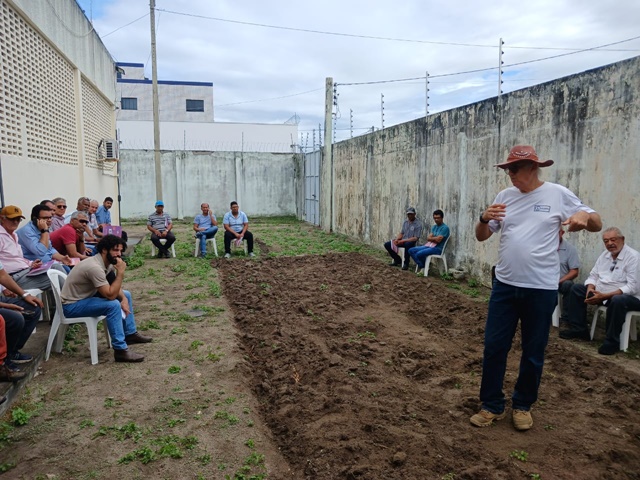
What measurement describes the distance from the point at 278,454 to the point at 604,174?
4.77 metres

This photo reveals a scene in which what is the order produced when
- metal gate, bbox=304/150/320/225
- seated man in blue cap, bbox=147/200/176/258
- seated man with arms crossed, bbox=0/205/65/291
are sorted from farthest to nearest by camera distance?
metal gate, bbox=304/150/320/225 < seated man in blue cap, bbox=147/200/176/258 < seated man with arms crossed, bbox=0/205/65/291

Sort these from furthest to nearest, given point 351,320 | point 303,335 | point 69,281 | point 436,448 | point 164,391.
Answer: point 351,320 → point 303,335 → point 69,281 → point 164,391 → point 436,448

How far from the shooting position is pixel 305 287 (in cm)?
796

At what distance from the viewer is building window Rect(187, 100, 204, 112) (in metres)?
34.7

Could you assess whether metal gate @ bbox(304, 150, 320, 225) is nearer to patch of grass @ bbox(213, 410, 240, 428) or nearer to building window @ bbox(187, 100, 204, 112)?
patch of grass @ bbox(213, 410, 240, 428)

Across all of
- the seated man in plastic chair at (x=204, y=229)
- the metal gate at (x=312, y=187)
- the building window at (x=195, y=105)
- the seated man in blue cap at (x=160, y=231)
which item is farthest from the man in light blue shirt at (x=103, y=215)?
the building window at (x=195, y=105)

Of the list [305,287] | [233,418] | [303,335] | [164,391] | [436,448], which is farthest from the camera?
[305,287]

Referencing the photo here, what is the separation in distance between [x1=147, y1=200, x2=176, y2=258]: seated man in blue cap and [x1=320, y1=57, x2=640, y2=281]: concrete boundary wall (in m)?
→ 4.91

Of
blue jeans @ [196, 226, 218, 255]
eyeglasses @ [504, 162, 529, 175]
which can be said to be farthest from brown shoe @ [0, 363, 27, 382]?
blue jeans @ [196, 226, 218, 255]

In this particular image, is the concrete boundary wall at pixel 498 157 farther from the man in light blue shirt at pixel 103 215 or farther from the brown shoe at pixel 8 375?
the man in light blue shirt at pixel 103 215

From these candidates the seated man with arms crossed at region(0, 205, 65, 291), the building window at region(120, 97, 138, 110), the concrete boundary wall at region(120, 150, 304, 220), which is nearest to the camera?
the seated man with arms crossed at region(0, 205, 65, 291)

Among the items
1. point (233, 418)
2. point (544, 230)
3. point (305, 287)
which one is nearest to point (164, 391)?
point (233, 418)

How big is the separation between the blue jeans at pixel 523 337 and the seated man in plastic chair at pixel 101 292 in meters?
3.19

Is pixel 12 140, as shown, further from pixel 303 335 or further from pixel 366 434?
pixel 366 434
